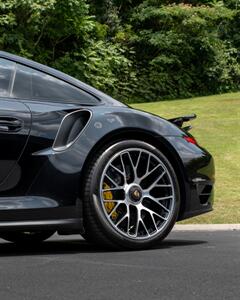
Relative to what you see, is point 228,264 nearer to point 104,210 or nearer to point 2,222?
point 104,210

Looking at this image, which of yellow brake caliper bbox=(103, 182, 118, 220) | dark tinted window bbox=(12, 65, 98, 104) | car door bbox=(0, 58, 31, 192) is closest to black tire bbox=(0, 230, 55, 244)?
yellow brake caliper bbox=(103, 182, 118, 220)

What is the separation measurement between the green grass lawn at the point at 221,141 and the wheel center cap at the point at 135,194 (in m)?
2.57

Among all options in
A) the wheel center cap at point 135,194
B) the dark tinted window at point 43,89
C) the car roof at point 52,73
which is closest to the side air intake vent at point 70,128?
the dark tinted window at point 43,89

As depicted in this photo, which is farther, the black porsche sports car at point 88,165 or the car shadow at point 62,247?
the car shadow at point 62,247

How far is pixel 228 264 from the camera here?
4539 millimetres

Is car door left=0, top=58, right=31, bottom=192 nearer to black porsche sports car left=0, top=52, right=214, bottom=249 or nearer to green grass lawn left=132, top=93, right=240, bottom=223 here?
black porsche sports car left=0, top=52, right=214, bottom=249

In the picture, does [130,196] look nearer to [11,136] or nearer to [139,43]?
[11,136]

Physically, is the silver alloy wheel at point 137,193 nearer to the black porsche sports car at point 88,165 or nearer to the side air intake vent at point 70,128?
the black porsche sports car at point 88,165

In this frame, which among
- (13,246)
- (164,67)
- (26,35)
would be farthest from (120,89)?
(13,246)

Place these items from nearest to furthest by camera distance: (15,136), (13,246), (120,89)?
(15,136) < (13,246) < (120,89)

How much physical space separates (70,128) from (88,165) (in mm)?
271

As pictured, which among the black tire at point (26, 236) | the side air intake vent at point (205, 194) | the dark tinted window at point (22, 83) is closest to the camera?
the dark tinted window at point (22, 83)

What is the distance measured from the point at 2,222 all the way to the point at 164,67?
956 inches

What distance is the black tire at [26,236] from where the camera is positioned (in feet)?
19.2
